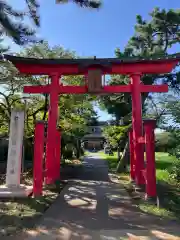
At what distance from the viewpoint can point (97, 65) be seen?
24.3 ft

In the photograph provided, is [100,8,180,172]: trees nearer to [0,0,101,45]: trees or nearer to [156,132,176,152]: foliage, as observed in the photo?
[156,132,176,152]: foliage

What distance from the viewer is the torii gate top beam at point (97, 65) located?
7504 mm

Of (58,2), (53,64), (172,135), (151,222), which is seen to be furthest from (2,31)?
(172,135)

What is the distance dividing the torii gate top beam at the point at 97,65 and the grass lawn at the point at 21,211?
4.16 meters

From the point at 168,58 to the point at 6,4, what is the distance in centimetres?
515

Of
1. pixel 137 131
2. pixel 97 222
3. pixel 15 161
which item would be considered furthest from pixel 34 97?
pixel 97 222

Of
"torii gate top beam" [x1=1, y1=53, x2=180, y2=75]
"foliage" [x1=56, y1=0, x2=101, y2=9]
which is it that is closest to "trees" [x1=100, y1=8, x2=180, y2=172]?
"torii gate top beam" [x1=1, y1=53, x2=180, y2=75]

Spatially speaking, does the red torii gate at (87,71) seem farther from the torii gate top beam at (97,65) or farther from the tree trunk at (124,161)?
the tree trunk at (124,161)

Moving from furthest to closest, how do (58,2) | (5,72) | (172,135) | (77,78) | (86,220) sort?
(77,78) → (5,72) → (172,135) → (58,2) → (86,220)

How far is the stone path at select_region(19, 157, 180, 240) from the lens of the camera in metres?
3.93

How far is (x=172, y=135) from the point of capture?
8656 mm

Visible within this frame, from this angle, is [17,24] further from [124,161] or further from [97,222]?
[124,161]

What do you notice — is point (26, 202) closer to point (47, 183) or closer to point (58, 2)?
point (47, 183)

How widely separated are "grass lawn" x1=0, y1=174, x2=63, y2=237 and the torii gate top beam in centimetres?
416
